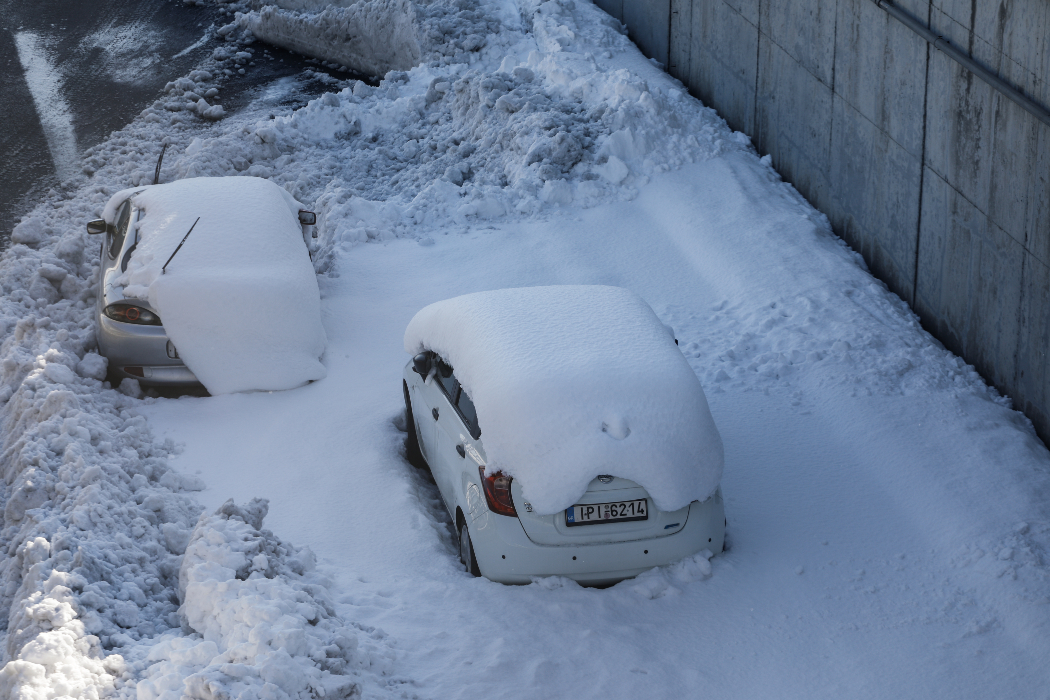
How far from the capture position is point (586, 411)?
634cm

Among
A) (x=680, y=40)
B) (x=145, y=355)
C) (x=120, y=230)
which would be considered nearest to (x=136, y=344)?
(x=145, y=355)

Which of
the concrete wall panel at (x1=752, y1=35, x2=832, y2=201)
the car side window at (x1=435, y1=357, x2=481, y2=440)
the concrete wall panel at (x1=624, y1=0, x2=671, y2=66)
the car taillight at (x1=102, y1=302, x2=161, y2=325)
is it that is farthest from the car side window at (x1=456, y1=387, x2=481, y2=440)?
the concrete wall panel at (x1=624, y1=0, x2=671, y2=66)

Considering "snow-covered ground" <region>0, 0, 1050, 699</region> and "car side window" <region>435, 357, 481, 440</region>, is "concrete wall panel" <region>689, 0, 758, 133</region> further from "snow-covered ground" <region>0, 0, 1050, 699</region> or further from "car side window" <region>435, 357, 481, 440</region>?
"car side window" <region>435, 357, 481, 440</region>

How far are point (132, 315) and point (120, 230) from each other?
152cm

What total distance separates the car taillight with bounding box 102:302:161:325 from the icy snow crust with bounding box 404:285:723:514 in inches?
146

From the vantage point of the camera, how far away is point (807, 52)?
12.2 m

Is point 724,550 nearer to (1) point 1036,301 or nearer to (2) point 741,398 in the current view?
(2) point 741,398

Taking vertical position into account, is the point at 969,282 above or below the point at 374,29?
below

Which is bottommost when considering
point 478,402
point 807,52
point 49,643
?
point 49,643

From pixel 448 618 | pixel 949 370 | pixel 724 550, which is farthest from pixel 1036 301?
pixel 448 618

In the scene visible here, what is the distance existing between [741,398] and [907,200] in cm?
283

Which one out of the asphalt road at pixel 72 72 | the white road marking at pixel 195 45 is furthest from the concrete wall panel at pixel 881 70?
the white road marking at pixel 195 45

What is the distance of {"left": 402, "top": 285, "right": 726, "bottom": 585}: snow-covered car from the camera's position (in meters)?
6.29

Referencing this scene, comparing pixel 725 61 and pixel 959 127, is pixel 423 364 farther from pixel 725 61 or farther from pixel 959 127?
pixel 725 61
